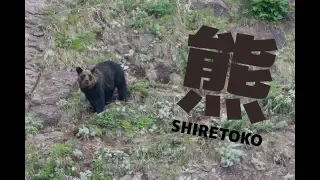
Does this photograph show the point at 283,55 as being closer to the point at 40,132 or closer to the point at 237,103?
the point at 237,103

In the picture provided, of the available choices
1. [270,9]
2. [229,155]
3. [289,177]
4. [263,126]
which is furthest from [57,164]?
[270,9]

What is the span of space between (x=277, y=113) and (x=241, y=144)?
1.05 m

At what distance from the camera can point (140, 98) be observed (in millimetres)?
8445

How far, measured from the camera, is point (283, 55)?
9.34 meters

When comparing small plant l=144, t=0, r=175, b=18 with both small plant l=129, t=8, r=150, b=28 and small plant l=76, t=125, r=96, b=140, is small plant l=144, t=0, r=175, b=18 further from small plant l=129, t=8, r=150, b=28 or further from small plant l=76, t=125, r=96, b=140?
small plant l=76, t=125, r=96, b=140

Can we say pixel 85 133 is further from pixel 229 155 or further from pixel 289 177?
pixel 289 177

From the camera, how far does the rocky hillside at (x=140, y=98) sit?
24.0ft

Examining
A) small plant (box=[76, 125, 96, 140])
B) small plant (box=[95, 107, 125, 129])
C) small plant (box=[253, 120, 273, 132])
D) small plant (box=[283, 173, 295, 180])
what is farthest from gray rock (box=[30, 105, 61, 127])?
small plant (box=[283, 173, 295, 180])

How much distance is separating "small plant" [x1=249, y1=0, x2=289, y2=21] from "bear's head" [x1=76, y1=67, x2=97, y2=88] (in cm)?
367

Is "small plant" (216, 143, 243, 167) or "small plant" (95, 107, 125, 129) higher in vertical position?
"small plant" (95, 107, 125, 129)

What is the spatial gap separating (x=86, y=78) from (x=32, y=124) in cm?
103

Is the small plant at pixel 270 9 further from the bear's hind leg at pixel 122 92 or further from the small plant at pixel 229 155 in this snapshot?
the small plant at pixel 229 155

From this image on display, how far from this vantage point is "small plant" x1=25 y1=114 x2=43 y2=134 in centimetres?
761
